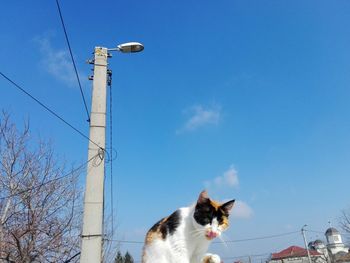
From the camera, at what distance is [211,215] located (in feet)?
6.63

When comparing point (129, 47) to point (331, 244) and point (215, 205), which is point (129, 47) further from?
point (331, 244)

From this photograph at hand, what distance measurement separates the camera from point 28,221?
295 inches

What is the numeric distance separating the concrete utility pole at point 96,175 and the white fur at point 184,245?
181 centimetres

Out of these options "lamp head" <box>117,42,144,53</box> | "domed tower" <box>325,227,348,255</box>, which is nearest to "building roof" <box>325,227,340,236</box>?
"domed tower" <box>325,227,348,255</box>

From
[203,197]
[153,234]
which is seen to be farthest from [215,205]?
[153,234]

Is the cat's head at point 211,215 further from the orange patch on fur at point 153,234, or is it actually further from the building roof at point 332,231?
the building roof at point 332,231

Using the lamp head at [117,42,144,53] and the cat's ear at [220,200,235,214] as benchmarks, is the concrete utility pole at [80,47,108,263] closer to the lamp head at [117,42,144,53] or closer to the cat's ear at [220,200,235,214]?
the lamp head at [117,42,144,53]

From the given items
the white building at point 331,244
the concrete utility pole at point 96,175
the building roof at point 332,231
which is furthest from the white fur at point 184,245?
the building roof at point 332,231

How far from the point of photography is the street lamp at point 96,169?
3662 mm

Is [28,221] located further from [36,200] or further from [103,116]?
[103,116]

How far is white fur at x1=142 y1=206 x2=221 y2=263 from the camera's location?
195 centimetres

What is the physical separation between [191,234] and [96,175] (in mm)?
2283

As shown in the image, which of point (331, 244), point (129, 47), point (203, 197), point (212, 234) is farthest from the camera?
point (331, 244)

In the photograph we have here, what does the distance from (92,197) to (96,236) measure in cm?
46
